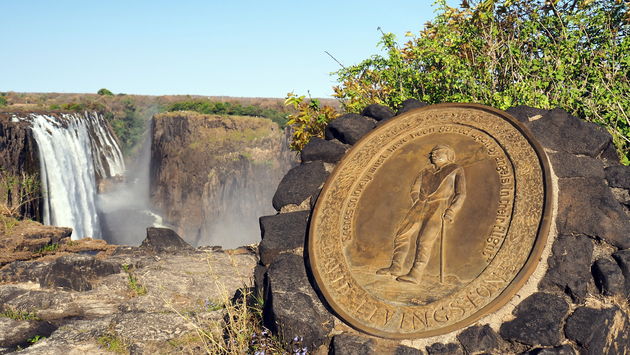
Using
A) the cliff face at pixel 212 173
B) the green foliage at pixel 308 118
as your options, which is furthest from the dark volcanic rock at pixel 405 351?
the cliff face at pixel 212 173

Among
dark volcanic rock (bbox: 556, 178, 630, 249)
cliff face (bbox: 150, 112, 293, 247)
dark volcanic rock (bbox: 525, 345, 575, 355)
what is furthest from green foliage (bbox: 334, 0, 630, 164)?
cliff face (bbox: 150, 112, 293, 247)

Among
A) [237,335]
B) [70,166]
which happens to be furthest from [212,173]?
[237,335]

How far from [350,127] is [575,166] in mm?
1710

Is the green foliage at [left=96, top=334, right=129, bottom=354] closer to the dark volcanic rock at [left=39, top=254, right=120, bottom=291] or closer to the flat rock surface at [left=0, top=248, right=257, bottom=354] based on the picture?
the flat rock surface at [left=0, top=248, right=257, bottom=354]

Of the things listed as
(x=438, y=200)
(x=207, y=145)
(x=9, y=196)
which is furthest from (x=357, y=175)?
(x=207, y=145)

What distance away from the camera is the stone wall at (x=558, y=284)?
3.08 metres

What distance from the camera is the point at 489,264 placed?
3.23 metres

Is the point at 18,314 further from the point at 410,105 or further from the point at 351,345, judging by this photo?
the point at 410,105

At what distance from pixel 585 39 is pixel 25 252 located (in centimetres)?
898

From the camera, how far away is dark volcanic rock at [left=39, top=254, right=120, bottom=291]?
5.90m

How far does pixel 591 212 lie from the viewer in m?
3.37

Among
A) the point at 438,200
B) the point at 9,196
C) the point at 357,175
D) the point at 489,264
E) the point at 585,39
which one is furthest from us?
the point at 9,196

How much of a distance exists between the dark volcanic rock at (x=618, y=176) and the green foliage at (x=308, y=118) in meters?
3.33

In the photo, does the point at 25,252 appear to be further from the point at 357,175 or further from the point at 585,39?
the point at 585,39
